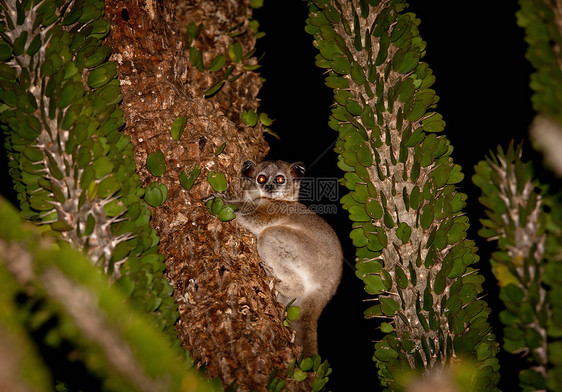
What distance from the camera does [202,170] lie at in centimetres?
399

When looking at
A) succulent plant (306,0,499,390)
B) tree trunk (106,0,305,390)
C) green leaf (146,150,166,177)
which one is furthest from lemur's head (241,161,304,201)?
succulent plant (306,0,499,390)

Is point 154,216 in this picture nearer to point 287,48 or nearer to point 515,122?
point 287,48

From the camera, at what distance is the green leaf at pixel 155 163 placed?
11.8 ft

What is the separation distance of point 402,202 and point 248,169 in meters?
2.14

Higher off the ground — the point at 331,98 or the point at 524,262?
the point at 524,262

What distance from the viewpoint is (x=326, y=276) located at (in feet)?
16.2

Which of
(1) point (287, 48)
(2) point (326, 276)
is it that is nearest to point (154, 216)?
(2) point (326, 276)

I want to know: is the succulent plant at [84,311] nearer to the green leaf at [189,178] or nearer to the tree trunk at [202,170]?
the tree trunk at [202,170]

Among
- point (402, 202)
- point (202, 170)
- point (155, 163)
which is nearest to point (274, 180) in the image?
point (202, 170)

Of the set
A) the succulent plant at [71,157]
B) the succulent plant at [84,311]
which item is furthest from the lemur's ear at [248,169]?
the succulent plant at [84,311]

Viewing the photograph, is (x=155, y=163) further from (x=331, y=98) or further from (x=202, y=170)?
(x=331, y=98)

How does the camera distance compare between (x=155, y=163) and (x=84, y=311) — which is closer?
(x=84, y=311)

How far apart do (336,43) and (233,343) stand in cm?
276

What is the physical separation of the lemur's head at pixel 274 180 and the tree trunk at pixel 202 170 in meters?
0.66
